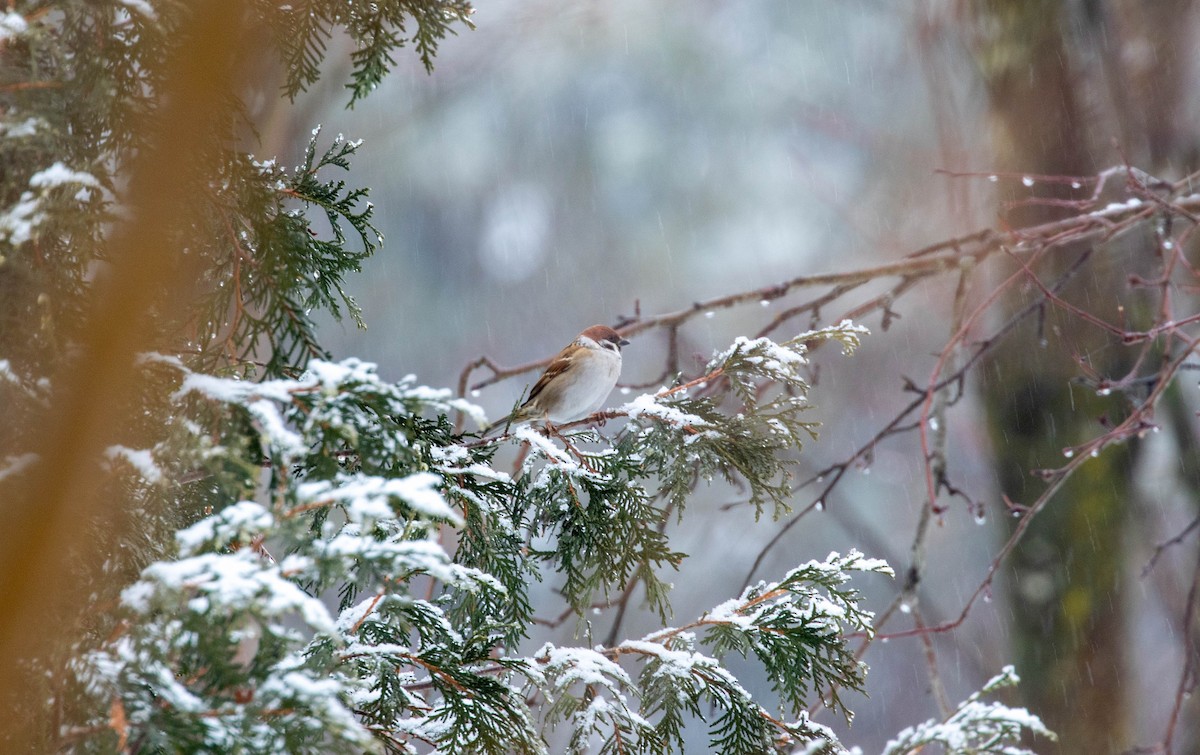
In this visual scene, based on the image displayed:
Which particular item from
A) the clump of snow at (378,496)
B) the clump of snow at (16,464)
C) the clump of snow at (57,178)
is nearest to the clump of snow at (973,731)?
the clump of snow at (378,496)

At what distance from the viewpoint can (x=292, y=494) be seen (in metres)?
1.13

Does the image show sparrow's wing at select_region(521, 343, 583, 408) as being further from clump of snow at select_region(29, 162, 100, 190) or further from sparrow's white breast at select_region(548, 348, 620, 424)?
clump of snow at select_region(29, 162, 100, 190)

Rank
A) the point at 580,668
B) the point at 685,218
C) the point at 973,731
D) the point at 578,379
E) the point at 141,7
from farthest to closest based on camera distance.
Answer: the point at 685,218 → the point at 578,379 → the point at 580,668 → the point at 973,731 → the point at 141,7

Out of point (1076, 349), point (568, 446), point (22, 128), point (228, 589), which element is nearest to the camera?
point (228, 589)

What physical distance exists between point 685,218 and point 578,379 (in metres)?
6.84

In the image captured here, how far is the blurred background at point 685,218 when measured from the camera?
27.9ft

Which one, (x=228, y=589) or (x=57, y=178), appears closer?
(x=228, y=589)

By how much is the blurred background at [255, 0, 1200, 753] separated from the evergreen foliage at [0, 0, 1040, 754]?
17.9 ft

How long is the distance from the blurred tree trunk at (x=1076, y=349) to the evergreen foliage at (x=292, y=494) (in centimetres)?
247

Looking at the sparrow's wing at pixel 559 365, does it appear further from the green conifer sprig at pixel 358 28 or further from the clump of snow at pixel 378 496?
the clump of snow at pixel 378 496

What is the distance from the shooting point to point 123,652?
47.0 inches

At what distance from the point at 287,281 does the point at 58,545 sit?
1.77ft

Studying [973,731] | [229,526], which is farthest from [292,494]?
[973,731]

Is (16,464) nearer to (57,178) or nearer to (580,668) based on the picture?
(57,178)
